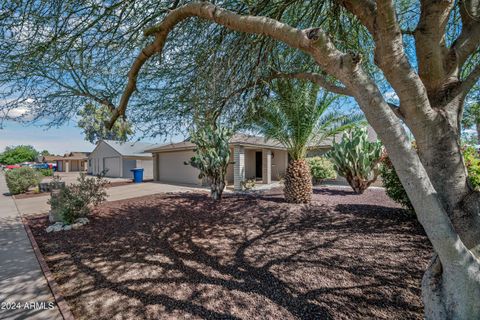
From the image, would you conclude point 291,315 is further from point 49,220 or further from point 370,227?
point 49,220

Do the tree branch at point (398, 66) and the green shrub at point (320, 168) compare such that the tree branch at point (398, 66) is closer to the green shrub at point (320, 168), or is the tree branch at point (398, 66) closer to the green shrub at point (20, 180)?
the green shrub at point (320, 168)

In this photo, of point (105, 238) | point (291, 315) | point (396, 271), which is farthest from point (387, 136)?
point (105, 238)

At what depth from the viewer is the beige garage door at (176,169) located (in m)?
15.7

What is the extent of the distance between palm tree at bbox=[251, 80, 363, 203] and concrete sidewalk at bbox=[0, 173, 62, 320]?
563 cm

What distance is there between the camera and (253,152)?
1767 centimetres

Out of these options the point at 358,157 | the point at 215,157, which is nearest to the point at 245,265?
the point at 215,157

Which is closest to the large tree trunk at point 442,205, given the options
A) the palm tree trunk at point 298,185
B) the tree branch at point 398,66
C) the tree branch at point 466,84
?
the tree branch at point 398,66

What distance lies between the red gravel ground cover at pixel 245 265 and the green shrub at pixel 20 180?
892cm

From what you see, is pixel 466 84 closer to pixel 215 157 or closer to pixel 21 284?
pixel 21 284

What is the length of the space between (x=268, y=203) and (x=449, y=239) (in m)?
6.45

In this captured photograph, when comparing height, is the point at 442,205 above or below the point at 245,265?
above

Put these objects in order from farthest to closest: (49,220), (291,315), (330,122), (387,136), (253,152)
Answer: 1. (253,152)
2. (330,122)
3. (49,220)
4. (291,315)
5. (387,136)

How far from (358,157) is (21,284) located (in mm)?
10398

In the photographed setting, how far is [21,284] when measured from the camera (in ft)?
11.1
